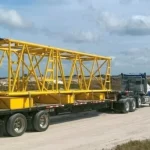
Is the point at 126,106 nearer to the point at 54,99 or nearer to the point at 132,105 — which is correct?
the point at 132,105

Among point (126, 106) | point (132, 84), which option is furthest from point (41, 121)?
point (132, 84)

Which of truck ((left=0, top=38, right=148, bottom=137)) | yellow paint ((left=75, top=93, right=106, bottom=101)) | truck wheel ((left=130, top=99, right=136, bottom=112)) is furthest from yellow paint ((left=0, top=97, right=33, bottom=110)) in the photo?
truck wheel ((left=130, top=99, right=136, bottom=112))

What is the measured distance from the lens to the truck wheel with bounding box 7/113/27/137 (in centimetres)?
1366

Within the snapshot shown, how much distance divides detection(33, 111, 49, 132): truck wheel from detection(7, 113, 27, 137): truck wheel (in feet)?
1.78

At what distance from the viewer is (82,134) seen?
46.7 feet

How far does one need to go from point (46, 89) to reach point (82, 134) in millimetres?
3179

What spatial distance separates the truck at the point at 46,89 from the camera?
1417 centimetres

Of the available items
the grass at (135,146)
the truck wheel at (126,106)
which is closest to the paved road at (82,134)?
the grass at (135,146)

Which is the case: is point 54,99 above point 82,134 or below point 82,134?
above

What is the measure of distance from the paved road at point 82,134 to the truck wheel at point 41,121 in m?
0.26

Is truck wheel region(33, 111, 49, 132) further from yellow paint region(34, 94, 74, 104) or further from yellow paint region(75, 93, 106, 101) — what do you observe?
yellow paint region(75, 93, 106, 101)

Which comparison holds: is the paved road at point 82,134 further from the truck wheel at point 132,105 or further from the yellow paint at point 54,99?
the truck wheel at point 132,105

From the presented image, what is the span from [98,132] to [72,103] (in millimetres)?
3038

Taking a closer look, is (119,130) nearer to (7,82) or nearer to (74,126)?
(74,126)
